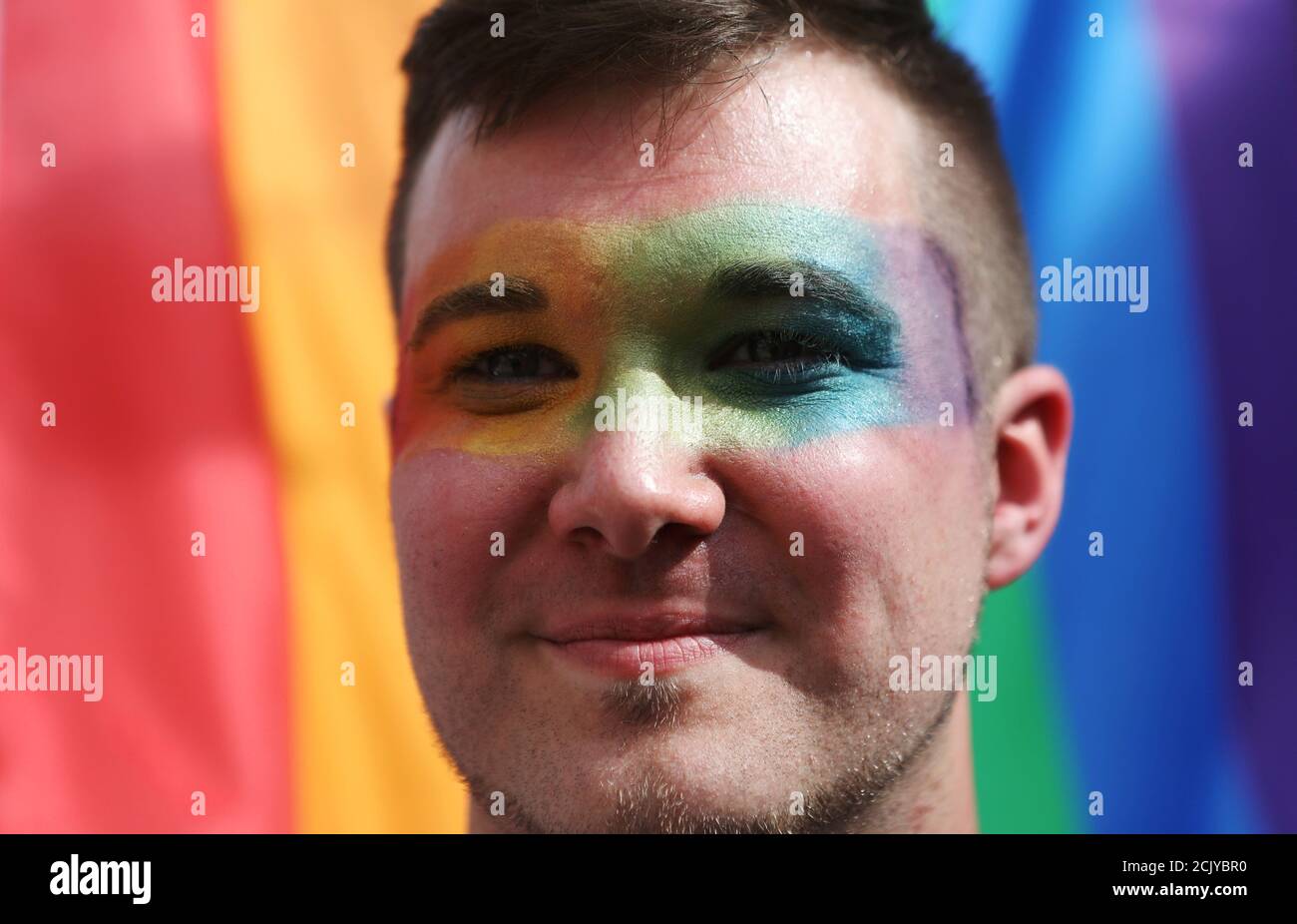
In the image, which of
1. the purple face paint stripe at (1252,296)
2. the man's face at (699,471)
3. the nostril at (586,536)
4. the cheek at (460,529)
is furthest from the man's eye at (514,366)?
the purple face paint stripe at (1252,296)

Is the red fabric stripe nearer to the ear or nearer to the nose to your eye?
the nose

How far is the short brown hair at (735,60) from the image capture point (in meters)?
1.96

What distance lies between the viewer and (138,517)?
2.62 metres

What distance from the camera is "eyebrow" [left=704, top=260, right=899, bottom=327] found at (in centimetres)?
188

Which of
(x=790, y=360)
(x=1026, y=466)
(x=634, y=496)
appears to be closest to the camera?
(x=634, y=496)

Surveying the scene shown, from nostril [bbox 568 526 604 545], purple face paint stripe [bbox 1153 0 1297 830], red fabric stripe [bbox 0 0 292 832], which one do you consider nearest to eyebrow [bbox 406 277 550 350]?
nostril [bbox 568 526 604 545]

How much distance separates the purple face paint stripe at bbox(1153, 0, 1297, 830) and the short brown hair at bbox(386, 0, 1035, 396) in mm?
503

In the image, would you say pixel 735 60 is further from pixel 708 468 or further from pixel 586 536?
pixel 586 536

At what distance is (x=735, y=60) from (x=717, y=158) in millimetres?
191

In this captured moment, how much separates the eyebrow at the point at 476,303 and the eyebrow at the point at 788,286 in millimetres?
314

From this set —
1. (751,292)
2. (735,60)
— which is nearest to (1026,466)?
(751,292)

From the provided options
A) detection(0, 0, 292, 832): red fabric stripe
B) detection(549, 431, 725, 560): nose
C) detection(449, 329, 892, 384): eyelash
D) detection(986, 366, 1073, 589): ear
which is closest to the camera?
detection(549, 431, 725, 560): nose

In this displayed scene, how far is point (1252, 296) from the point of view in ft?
8.09

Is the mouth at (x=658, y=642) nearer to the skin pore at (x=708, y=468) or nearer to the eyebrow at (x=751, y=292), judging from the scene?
the skin pore at (x=708, y=468)
